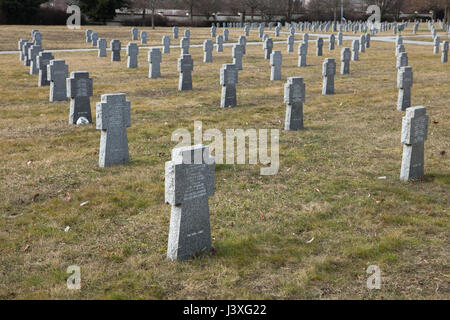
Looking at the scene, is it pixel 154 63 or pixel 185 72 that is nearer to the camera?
pixel 185 72

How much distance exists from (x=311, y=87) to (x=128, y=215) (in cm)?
1283

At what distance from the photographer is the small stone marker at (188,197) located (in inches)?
215

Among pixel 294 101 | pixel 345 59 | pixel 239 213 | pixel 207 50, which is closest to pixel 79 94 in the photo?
pixel 294 101

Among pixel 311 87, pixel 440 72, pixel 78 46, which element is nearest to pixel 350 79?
pixel 311 87

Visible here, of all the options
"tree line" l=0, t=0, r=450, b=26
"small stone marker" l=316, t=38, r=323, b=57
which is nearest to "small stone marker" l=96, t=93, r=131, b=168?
"small stone marker" l=316, t=38, r=323, b=57

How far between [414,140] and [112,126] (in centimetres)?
495

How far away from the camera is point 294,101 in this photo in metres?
11.8

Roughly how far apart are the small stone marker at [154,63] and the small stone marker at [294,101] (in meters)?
10.0

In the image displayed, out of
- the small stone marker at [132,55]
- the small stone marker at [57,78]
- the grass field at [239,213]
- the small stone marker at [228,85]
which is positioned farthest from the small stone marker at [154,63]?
the grass field at [239,213]

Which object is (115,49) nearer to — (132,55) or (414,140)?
(132,55)

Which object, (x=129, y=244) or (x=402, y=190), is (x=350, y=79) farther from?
(x=129, y=244)

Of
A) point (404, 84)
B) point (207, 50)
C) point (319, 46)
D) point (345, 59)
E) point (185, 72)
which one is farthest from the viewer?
point (319, 46)

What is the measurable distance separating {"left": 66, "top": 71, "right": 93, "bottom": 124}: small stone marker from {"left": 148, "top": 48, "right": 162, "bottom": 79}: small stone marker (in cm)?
858

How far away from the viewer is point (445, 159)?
9.67 meters
